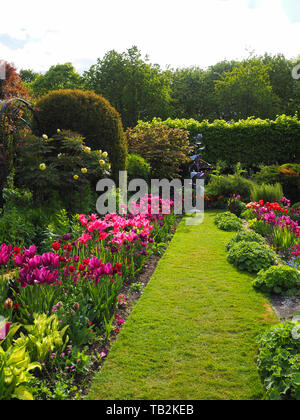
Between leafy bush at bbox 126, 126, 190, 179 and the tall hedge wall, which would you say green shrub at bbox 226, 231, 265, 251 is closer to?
leafy bush at bbox 126, 126, 190, 179

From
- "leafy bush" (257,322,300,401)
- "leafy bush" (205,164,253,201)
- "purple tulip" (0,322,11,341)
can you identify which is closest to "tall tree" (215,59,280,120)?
"leafy bush" (205,164,253,201)

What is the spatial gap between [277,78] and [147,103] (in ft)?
43.4

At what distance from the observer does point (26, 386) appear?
2.41m

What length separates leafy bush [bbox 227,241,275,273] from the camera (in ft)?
17.3

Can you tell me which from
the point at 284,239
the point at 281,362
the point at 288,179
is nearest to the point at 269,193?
the point at 288,179

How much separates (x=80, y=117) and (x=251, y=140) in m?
8.94

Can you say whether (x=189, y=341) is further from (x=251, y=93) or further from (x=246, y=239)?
(x=251, y=93)

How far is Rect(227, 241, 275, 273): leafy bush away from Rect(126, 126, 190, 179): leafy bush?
6182 mm

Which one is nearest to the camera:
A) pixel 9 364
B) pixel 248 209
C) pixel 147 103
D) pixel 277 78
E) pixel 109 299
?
pixel 9 364

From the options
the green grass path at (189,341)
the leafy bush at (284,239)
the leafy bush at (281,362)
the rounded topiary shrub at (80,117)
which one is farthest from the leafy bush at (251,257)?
the rounded topiary shrub at (80,117)

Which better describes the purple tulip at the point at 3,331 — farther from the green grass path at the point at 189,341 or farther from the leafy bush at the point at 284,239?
the leafy bush at the point at 284,239
